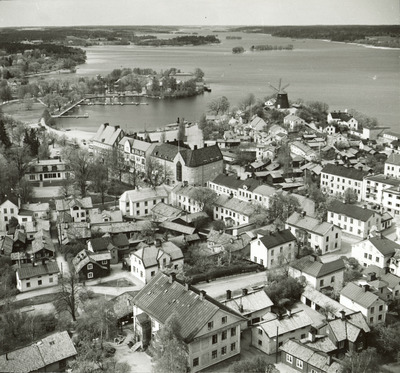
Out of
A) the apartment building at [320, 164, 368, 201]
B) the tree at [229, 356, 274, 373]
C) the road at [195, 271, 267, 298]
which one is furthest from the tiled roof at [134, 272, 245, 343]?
the apartment building at [320, 164, 368, 201]

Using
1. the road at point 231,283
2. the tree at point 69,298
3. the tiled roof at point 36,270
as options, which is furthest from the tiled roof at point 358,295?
the tiled roof at point 36,270

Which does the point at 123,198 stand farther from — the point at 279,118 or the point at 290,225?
the point at 279,118

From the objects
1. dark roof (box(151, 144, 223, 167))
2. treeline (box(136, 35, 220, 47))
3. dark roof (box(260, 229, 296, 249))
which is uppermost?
treeline (box(136, 35, 220, 47))

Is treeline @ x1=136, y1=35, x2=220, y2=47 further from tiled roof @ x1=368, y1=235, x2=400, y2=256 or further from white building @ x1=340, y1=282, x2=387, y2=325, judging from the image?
white building @ x1=340, y1=282, x2=387, y2=325

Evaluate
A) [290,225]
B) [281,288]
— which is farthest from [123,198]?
[281,288]

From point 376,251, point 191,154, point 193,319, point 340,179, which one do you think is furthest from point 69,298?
point 340,179

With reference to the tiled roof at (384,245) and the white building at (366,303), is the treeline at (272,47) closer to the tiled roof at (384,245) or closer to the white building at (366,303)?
the tiled roof at (384,245)
